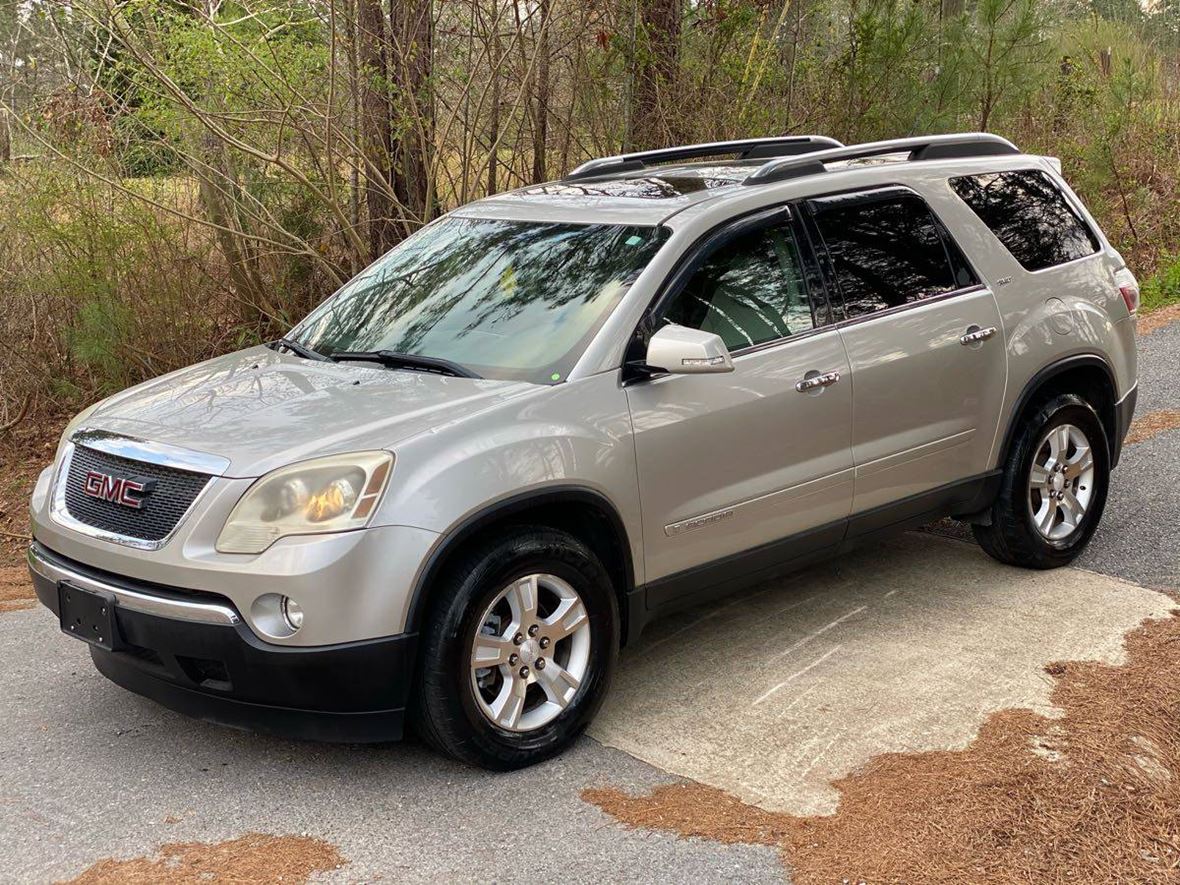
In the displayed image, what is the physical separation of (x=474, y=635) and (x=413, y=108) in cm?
550

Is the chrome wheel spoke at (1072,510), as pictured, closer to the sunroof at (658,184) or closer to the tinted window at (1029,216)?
the tinted window at (1029,216)

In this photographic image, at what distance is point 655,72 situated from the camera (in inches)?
393

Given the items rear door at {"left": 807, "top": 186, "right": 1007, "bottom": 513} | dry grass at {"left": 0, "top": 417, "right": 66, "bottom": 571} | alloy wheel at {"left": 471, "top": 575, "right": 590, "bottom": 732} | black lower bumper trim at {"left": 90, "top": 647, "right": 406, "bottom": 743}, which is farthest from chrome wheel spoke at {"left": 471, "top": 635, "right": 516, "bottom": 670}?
dry grass at {"left": 0, "top": 417, "right": 66, "bottom": 571}

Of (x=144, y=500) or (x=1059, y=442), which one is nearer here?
(x=144, y=500)

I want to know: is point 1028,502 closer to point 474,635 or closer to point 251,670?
point 474,635

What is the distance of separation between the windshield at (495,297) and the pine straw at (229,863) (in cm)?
166

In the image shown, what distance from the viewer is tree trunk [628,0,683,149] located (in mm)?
9898

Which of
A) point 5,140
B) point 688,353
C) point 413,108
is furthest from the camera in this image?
point 5,140

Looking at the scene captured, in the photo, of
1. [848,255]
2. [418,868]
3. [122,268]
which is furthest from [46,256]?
[418,868]

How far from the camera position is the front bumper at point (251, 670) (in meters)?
3.85

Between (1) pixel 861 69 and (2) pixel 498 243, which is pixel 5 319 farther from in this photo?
(1) pixel 861 69

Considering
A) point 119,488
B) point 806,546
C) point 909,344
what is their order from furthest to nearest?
1. point 909,344
2. point 806,546
3. point 119,488

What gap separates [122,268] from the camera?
9156 millimetres

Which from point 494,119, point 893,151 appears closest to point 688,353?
point 893,151
